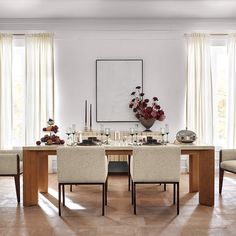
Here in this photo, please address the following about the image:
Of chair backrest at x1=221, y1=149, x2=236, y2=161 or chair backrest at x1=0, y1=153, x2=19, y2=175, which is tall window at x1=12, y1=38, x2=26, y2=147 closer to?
chair backrest at x1=0, y1=153, x2=19, y2=175

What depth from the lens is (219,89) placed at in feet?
22.2

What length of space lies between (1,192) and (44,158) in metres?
0.79

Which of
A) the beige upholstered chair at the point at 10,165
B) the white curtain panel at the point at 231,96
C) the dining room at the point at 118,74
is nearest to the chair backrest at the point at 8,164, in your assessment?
the beige upholstered chair at the point at 10,165

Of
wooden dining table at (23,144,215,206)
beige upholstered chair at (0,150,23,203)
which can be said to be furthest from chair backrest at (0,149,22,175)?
wooden dining table at (23,144,215,206)

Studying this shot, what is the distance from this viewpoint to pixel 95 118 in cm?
661

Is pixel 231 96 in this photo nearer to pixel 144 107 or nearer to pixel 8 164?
pixel 144 107

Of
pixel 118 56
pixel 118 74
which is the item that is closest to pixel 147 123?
pixel 118 74

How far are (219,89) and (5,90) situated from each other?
401 centimetres

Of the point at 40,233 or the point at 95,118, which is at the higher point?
the point at 95,118

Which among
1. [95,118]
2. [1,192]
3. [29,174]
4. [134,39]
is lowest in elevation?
[1,192]

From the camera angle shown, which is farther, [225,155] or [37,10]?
[37,10]

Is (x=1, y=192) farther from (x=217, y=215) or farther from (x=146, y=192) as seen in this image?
(x=217, y=215)

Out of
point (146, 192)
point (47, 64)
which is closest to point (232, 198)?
point (146, 192)

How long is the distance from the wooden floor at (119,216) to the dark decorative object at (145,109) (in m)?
1.70
